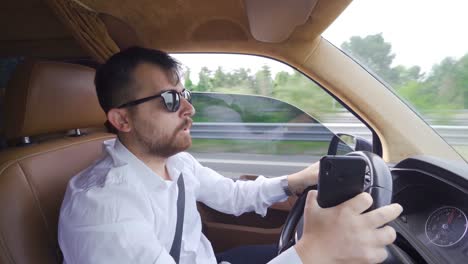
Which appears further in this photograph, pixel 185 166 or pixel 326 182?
pixel 185 166

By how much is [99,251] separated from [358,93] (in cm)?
133

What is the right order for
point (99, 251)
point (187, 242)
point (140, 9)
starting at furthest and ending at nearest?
point (140, 9)
point (187, 242)
point (99, 251)

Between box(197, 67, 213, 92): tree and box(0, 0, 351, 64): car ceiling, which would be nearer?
box(0, 0, 351, 64): car ceiling

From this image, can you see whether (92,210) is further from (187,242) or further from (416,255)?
(416,255)

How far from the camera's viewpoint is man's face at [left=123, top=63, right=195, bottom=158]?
138cm

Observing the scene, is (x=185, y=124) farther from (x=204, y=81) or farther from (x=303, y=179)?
(x=204, y=81)

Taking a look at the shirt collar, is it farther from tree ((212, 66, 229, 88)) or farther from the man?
tree ((212, 66, 229, 88))

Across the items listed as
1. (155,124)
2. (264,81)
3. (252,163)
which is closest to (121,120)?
(155,124)

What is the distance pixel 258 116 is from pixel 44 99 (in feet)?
4.76

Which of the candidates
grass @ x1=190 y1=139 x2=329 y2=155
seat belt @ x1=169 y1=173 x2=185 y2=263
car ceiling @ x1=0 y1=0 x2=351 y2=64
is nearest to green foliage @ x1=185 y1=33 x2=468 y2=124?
car ceiling @ x1=0 y1=0 x2=351 y2=64

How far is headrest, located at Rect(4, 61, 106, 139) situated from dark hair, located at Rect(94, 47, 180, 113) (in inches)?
4.2

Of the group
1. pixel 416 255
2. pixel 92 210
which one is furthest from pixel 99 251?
pixel 416 255

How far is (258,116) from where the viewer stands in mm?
2510

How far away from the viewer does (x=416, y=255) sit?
1.10m
